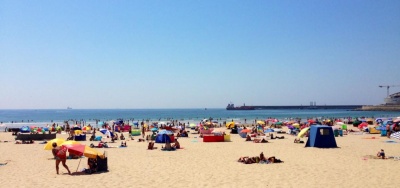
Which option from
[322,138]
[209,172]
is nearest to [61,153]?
[209,172]

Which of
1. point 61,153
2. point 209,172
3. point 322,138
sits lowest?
point 209,172

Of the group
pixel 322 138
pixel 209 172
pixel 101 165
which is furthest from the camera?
pixel 322 138

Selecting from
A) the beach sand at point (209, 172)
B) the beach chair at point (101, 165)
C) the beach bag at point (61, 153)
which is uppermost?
the beach bag at point (61, 153)

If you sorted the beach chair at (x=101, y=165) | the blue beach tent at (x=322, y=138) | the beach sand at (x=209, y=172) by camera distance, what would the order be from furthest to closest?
the blue beach tent at (x=322, y=138) → the beach chair at (x=101, y=165) → the beach sand at (x=209, y=172)

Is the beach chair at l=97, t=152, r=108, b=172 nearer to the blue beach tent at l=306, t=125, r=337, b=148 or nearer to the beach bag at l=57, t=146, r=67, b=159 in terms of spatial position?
the beach bag at l=57, t=146, r=67, b=159

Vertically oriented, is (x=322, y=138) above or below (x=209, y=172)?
above

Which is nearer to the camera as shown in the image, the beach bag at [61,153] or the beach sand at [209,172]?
the beach sand at [209,172]

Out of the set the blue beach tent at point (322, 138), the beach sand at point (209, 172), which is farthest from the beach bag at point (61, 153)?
the blue beach tent at point (322, 138)

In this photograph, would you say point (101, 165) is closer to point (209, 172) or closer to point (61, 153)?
point (61, 153)

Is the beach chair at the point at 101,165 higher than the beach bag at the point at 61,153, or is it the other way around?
the beach bag at the point at 61,153

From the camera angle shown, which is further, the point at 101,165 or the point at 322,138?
the point at 322,138

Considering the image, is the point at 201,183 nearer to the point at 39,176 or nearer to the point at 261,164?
the point at 261,164

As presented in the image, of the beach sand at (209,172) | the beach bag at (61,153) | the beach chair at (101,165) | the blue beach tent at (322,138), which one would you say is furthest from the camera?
the blue beach tent at (322,138)

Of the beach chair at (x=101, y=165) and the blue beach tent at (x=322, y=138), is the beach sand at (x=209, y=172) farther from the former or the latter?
the blue beach tent at (x=322, y=138)
